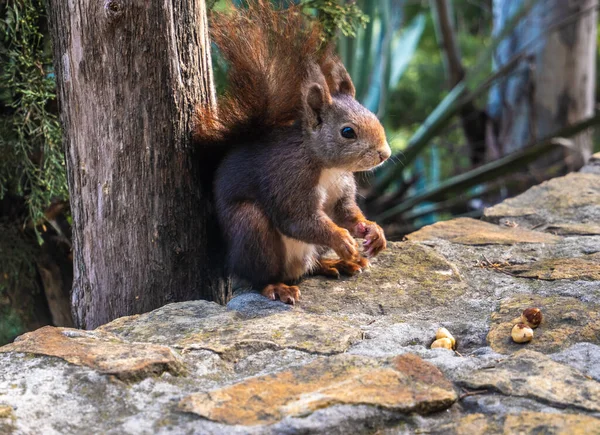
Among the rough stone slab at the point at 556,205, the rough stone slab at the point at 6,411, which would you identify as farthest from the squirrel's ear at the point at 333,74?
the rough stone slab at the point at 6,411

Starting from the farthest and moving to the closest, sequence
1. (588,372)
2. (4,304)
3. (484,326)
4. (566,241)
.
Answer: (4,304) → (566,241) → (484,326) → (588,372)

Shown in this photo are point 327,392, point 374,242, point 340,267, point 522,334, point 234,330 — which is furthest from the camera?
point 340,267

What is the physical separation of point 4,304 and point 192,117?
1640mm

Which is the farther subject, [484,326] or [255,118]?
[255,118]

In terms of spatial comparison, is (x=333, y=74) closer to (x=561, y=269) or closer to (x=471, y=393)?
(x=561, y=269)

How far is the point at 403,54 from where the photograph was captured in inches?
267

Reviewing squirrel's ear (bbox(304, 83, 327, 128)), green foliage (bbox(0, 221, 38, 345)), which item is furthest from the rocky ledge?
green foliage (bbox(0, 221, 38, 345))

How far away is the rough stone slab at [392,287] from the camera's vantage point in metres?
2.33

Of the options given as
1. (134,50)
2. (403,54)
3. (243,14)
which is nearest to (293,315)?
(134,50)

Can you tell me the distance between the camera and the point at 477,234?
296 centimetres

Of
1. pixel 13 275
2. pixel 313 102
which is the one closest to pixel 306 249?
pixel 313 102

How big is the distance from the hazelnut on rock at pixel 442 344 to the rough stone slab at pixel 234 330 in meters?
0.20

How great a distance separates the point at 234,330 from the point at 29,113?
4.74 feet

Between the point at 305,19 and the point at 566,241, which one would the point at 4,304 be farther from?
the point at 566,241
